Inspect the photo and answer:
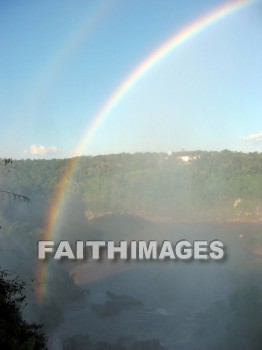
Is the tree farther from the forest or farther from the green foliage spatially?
the forest

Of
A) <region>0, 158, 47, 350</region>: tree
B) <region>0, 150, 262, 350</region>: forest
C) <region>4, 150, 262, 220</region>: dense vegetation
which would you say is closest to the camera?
<region>0, 158, 47, 350</region>: tree

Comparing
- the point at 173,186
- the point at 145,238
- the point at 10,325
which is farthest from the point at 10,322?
the point at 173,186

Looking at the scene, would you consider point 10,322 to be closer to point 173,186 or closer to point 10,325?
point 10,325

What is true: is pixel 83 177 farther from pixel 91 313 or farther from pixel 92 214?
pixel 91 313

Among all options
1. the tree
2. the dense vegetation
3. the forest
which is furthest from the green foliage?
the dense vegetation

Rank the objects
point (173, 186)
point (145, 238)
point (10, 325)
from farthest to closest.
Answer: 1. point (173, 186)
2. point (145, 238)
3. point (10, 325)

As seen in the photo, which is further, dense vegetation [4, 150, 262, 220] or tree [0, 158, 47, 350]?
dense vegetation [4, 150, 262, 220]

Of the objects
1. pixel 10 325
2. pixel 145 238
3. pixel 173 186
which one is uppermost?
pixel 173 186

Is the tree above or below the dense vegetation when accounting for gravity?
below

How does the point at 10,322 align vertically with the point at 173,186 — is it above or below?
below

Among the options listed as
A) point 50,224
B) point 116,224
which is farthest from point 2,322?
point 116,224
